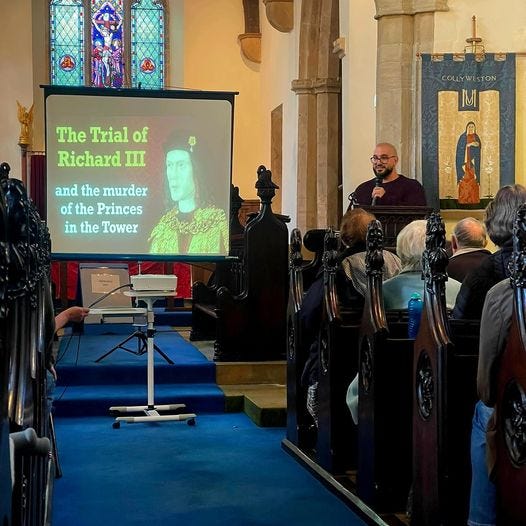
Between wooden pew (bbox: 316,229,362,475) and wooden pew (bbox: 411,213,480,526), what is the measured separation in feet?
3.46

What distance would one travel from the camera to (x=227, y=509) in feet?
13.4

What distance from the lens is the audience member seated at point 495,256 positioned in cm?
321

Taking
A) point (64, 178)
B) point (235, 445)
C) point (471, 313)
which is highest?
point (64, 178)

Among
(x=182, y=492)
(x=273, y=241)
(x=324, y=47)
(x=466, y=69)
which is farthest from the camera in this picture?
(x=324, y=47)

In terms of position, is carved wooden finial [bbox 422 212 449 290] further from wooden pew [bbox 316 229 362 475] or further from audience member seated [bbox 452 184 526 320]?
wooden pew [bbox 316 229 362 475]

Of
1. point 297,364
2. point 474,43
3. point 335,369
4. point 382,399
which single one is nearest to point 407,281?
point 335,369

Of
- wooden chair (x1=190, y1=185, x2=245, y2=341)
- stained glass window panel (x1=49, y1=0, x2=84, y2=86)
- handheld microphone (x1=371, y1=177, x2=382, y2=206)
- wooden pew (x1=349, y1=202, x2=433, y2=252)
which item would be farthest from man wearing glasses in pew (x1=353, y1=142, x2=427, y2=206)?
stained glass window panel (x1=49, y1=0, x2=84, y2=86)

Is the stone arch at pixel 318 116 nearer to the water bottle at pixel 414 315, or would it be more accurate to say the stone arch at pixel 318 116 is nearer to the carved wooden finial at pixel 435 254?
the water bottle at pixel 414 315

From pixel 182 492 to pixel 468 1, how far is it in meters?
5.63

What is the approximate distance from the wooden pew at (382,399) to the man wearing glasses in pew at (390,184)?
3.13 meters

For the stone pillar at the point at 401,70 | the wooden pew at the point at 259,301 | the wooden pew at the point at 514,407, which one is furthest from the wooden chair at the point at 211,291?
the wooden pew at the point at 514,407

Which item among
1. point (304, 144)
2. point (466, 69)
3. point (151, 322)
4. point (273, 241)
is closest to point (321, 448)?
point (151, 322)

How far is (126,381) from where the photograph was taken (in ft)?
22.5

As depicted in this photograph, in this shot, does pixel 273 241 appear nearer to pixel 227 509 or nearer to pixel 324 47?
pixel 227 509
